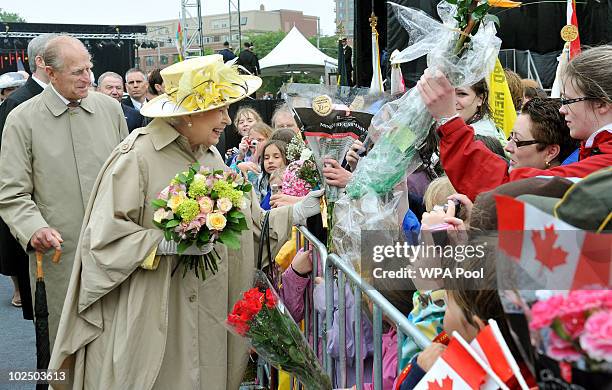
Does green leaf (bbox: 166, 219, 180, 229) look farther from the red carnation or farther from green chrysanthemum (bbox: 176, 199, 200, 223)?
the red carnation

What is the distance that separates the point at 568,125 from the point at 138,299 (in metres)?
2.06

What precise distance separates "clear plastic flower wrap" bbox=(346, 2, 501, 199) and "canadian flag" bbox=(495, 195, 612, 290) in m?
1.62

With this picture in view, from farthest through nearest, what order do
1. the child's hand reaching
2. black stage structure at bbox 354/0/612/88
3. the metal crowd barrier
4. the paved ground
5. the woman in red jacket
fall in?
black stage structure at bbox 354/0/612/88 → the paved ground → the woman in red jacket → the metal crowd barrier → the child's hand reaching

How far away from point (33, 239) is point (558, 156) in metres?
2.92

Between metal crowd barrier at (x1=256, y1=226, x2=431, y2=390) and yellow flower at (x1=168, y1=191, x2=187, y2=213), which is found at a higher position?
yellow flower at (x1=168, y1=191, x2=187, y2=213)

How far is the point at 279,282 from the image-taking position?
4062 mm

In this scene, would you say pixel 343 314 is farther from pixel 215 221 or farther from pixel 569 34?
pixel 569 34

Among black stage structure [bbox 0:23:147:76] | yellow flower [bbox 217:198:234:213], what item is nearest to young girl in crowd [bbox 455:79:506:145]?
yellow flower [bbox 217:198:234:213]

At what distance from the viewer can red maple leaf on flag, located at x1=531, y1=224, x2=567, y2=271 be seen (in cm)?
103

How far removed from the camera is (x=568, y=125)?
2.57 m

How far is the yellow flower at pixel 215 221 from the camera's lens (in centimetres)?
328

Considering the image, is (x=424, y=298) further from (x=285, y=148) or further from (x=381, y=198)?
(x=285, y=148)

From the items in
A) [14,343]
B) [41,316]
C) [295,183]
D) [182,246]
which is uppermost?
[295,183]

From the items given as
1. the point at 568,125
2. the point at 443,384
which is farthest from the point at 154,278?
the point at 443,384
